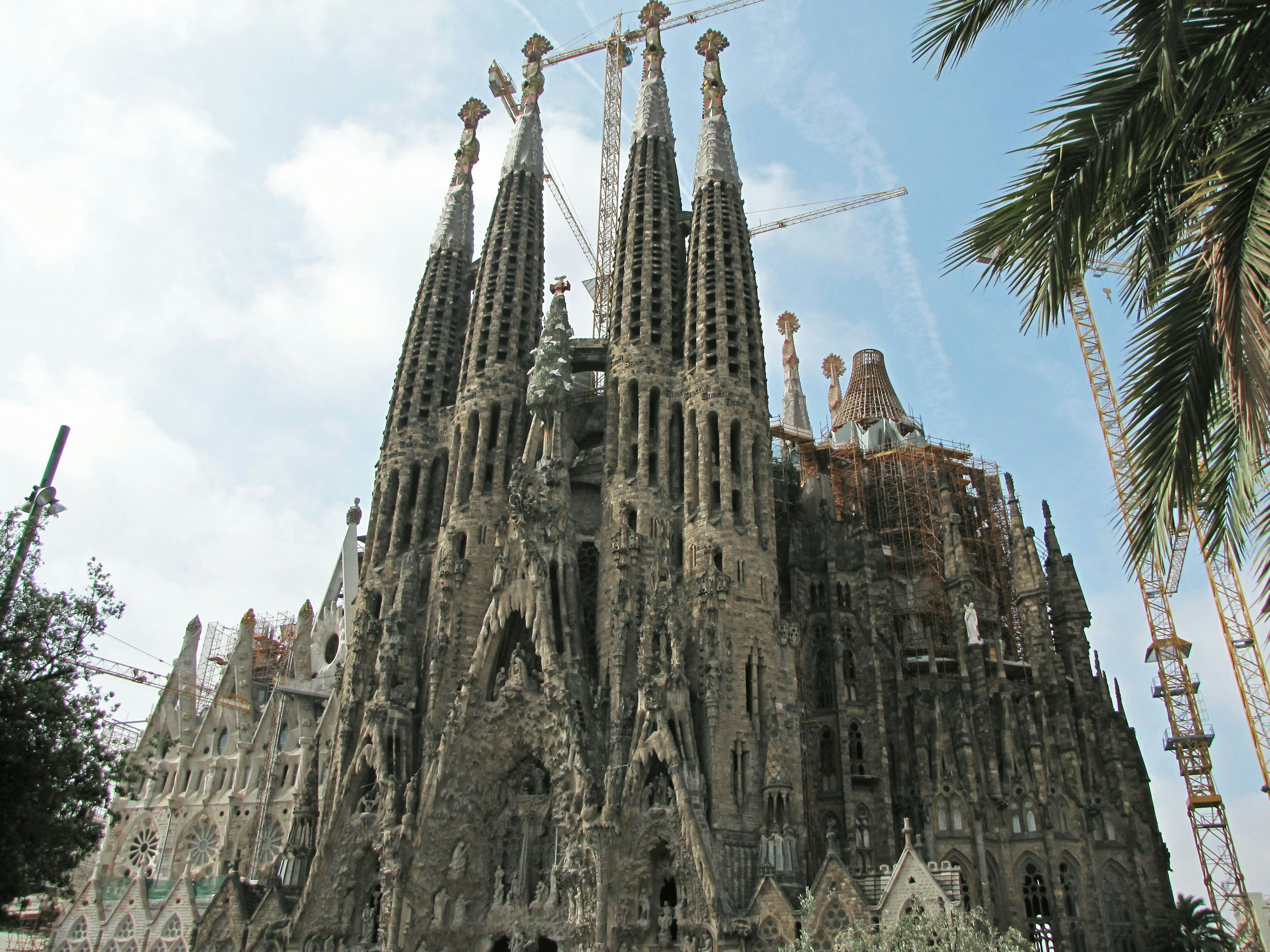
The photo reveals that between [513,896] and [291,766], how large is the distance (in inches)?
653

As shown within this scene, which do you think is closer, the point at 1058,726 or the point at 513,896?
the point at 513,896

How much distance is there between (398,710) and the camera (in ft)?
109

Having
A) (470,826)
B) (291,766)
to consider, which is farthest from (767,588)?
(291,766)

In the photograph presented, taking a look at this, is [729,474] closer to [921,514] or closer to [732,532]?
[732,532]

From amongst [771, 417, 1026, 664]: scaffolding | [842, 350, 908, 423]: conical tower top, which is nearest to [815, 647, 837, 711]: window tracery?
[771, 417, 1026, 664]: scaffolding

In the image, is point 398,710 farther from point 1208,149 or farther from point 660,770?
point 1208,149

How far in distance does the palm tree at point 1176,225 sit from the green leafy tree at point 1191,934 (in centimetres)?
3106

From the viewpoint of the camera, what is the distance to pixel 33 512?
16.7 meters

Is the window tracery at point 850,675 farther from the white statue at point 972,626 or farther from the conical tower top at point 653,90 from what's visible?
the conical tower top at point 653,90

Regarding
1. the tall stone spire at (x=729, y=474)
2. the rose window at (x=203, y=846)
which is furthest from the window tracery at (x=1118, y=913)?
the rose window at (x=203, y=846)

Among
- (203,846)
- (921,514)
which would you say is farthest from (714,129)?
(203,846)

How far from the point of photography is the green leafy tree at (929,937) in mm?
19438

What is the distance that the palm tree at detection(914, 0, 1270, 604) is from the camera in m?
5.94

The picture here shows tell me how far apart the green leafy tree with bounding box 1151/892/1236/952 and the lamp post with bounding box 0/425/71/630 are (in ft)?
111
